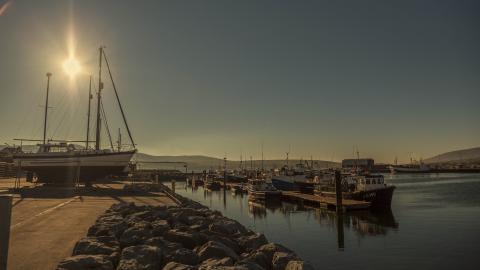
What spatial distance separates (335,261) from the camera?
2019 cm

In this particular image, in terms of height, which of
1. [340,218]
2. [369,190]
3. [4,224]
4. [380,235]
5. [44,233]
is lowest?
[380,235]

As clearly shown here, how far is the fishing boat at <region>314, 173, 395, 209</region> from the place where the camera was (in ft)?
136

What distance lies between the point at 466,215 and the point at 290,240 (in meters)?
22.9

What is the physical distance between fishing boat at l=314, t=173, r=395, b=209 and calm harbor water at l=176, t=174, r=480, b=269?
182 centimetres

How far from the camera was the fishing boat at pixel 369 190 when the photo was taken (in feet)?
136

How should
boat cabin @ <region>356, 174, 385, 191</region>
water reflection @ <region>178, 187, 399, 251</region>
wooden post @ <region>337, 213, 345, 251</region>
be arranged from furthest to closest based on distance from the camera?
boat cabin @ <region>356, 174, 385, 191</region> < water reflection @ <region>178, 187, 399, 251</region> < wooden post @ <region>337, 213, 345, 251</region>

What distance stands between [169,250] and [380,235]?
22.1 metres

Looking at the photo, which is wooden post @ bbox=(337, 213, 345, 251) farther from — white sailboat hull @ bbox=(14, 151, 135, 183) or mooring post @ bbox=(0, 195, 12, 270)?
white sailboat hull @ bbox=(14, 151, 135, 183)

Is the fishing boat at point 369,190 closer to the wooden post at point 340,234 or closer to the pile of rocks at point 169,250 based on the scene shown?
the wooden post at point 340,234

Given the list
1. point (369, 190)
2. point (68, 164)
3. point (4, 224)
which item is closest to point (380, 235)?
point (369, 190)

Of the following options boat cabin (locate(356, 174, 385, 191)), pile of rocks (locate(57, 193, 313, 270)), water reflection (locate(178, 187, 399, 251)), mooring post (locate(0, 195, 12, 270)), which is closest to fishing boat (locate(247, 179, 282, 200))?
water reflection (locate(178, 187, 399, 251))

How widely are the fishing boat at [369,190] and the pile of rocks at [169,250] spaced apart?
30.0m

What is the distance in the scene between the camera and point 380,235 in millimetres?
28125

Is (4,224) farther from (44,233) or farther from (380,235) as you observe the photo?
(380,235)
